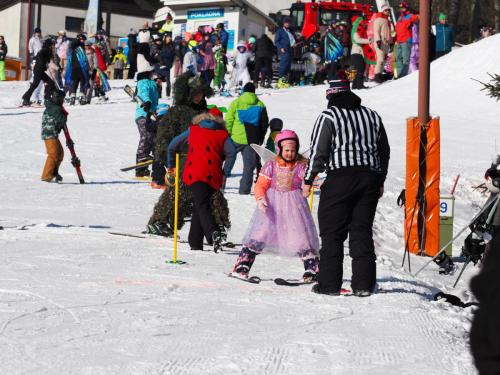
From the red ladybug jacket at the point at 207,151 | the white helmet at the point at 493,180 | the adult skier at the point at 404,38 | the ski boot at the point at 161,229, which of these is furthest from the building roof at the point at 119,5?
the white helmet at the point at 493,180

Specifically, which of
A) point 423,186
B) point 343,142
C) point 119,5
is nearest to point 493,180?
point 343,142

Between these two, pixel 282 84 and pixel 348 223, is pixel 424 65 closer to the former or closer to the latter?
pixel 348 223

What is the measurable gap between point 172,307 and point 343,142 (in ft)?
5.69

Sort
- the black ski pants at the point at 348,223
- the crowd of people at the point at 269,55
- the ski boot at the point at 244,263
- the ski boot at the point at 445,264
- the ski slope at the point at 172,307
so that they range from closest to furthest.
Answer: the ski slope at the point at 172,307 → the black ski pants at the point at 348,223 → the ski boot at the point at 244,263 → the ski boot at the point at 445,264 → the crowd of people at the point at 269,55

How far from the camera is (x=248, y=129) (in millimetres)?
14609

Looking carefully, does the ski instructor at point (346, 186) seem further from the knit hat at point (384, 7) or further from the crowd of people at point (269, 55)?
the knit hat at point (384, 7)

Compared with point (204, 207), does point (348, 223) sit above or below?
above

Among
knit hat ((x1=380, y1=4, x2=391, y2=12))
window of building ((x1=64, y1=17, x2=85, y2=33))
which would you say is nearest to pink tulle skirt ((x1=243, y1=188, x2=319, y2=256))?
knit hat ((x1=380, y1=4, x2=391, y2=12))

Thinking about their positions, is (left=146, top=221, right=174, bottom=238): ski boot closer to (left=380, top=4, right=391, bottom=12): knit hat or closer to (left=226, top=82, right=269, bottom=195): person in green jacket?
(left=226, top=82, right=269, bottom=195): person in green jacket

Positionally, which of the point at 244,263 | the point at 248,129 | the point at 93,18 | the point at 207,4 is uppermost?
the point at 207,4

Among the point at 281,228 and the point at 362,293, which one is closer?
the point at 362,293

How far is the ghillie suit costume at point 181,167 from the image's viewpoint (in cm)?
975

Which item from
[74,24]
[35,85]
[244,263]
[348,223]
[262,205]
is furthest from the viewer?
[74,24]

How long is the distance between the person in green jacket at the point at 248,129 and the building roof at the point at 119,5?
3544 cm
